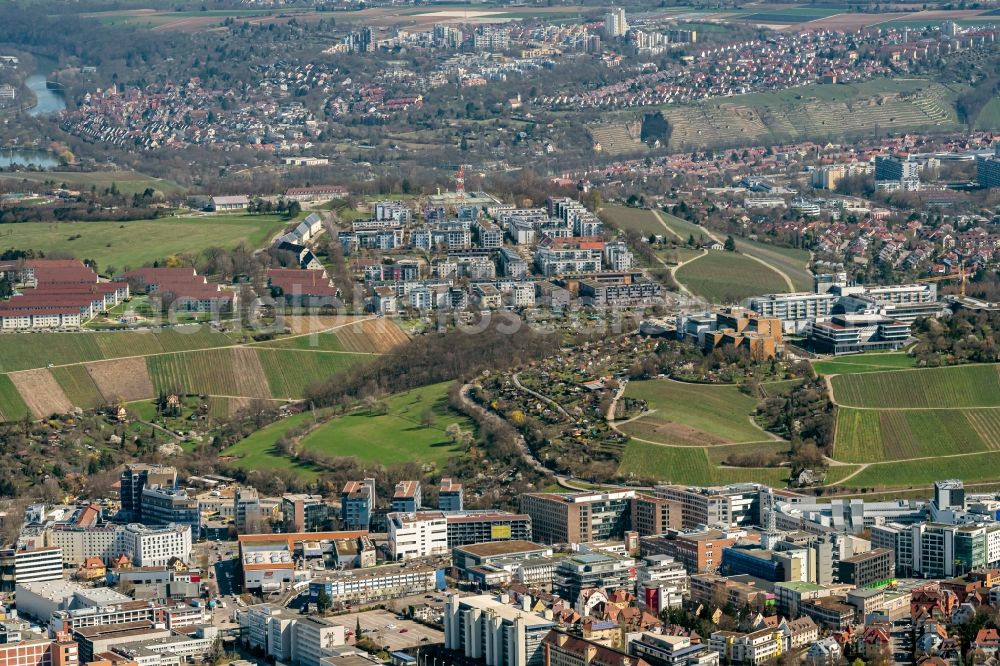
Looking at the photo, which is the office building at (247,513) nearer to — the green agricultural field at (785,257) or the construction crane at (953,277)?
the green agricultural field at (785,257)

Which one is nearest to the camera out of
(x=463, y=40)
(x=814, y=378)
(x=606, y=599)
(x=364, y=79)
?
(x=606, y=599)

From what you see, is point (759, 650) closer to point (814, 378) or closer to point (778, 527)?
point (778, 527)

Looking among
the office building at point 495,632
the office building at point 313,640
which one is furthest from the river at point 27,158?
the office building at point 495,632

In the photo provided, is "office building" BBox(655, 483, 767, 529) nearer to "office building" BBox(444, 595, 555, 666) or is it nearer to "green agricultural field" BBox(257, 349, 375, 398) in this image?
"office building" BBox(444, 595, 555, 666)

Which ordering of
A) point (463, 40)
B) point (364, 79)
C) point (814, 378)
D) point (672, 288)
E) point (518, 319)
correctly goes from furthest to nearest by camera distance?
point (463, 40), point (364, 79), point (672, 288), point (518, 319), point (814, 378)

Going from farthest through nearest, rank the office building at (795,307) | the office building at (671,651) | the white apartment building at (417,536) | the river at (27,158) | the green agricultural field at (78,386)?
the river at (27,158)
the office building at (795,307)
the green agricultural field at (78,386)
the white apartment building at (417,536)
the office building at (671,651)

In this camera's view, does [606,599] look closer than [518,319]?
Yes

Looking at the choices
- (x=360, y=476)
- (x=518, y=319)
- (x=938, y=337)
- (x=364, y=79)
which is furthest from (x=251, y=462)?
(x=364, y=79)
